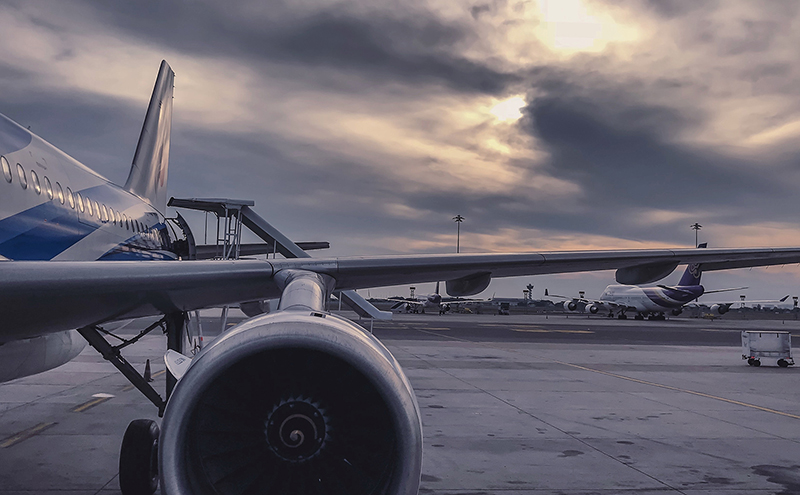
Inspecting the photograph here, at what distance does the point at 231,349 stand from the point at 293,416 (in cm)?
55

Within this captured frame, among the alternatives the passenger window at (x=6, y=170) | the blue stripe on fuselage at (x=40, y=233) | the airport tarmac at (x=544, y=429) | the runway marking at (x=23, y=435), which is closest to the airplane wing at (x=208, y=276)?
the blue stripe on fuselage at (x=40, y=233)

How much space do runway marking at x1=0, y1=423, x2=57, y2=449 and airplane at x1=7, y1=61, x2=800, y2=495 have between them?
180cm

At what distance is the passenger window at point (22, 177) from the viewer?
4504 millimetres

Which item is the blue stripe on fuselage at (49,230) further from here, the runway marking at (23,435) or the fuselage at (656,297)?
the fuselage at (656,297)

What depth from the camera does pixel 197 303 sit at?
5227mm

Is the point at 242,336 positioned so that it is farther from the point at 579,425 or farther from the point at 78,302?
the point at 579,425

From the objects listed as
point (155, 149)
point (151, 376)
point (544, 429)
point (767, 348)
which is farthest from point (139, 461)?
point (767, 348)

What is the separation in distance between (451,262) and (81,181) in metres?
3.96

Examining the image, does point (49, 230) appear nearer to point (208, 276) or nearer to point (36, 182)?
point (36, 182)

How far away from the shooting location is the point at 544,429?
26.9 feet

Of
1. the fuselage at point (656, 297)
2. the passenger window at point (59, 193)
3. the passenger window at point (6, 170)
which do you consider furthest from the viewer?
the fuselage at point (656, 297)

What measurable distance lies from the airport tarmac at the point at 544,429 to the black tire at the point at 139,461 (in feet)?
1.10

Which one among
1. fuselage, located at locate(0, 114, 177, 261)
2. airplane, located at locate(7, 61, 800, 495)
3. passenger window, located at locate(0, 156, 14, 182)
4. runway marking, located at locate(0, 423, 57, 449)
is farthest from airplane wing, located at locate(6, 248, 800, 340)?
runway marking, located at locate(0, 423, 57, 449)

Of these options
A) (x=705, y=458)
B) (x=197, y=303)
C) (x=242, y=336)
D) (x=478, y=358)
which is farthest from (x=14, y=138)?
(x=478, y=358)
